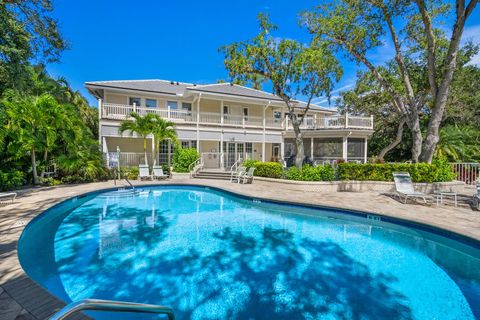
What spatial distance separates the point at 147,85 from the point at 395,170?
22.1 meters

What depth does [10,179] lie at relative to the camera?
12.1 m

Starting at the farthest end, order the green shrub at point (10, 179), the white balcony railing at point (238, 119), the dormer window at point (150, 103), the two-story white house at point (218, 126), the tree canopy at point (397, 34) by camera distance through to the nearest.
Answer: the dormer window at point (150, 103) → the two-story white house at point (218, 126) → the white balcony railing at point (238, 119) → the tree canopy at point (397, 34) → the green shrub at point (10, 179)

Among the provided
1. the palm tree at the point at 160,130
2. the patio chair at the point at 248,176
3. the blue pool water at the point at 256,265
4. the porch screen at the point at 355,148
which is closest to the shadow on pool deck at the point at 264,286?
the blue pool water at the point at 256,265

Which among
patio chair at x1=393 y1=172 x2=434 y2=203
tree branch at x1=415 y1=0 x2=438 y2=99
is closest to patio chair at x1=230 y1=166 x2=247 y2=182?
patio chair at x1=393 y1=172 x2=434 y2=203

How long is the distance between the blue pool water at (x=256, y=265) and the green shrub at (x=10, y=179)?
4982 millimetres

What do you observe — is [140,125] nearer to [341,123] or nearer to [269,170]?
[269,170]

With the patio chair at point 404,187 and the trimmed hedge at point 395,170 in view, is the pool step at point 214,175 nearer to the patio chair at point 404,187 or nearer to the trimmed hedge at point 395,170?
the trimmed hedge at point 395,170

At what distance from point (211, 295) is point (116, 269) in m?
2.44

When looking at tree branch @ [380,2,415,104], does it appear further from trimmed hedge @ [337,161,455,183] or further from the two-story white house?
the two-story white house

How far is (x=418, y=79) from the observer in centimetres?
1945

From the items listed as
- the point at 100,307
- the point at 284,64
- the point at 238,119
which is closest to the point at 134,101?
the point at 238,119

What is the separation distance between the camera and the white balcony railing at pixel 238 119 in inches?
773

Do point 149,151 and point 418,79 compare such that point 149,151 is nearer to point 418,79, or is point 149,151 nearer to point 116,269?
point 116,269

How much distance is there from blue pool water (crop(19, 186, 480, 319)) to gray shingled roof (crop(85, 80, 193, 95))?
1351 centimetres
